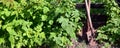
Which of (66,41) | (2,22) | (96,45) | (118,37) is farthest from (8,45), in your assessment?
(118,37)

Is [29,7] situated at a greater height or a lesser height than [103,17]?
greater

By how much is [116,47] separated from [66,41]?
1137 mm

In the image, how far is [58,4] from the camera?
6.66m

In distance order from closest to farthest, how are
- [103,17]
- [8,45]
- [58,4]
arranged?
[58,4] < [8,45] < [103,17]

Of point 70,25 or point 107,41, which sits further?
point 107,41

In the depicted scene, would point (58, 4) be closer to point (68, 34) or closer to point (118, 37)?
point (68, 34)

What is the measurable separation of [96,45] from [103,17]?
31.4 inches

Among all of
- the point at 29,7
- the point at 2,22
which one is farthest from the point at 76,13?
the point at 2,22

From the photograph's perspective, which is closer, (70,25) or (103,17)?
(70,25)

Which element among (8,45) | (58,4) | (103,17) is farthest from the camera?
(103,17)

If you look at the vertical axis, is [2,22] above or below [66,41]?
above

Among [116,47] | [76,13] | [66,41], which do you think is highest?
[76,13]

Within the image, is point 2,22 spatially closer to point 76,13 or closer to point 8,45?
point 8,45

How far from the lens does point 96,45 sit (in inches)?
290
